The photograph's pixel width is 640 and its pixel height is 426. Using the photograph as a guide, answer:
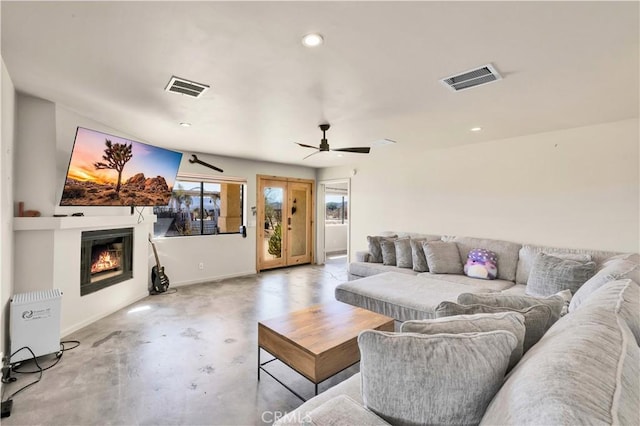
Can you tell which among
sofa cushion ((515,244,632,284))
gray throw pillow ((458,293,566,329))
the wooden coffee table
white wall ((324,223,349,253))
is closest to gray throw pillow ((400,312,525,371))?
gray throw pillow ((458,293,566,329))

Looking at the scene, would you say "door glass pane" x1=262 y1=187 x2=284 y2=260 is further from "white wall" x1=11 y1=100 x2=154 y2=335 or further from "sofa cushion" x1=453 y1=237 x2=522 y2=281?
"sofa cushion" x1=453 y1=237 x2=522 y2=281

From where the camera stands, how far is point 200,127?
3.67m

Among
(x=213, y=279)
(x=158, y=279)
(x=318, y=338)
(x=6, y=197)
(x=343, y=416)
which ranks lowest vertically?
(x=213, y=279)

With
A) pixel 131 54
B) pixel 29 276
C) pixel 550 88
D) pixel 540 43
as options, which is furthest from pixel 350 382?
pixel 29 276

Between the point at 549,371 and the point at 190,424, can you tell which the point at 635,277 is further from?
the point at 190,424

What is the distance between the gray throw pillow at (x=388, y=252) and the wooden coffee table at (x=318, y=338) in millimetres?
2123

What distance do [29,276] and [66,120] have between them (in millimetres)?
1594

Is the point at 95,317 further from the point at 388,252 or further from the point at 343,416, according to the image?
the point at 388,252

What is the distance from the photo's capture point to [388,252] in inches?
184

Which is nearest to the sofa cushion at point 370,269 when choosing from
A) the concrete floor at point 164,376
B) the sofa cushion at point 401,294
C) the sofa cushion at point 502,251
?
the sofa cushion at point 401,294

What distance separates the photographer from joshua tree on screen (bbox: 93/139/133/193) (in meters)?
3.22

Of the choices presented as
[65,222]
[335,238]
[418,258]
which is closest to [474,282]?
[418,258]

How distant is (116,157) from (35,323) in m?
1.77

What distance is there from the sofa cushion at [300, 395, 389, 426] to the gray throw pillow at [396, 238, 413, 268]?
355 centimetres
